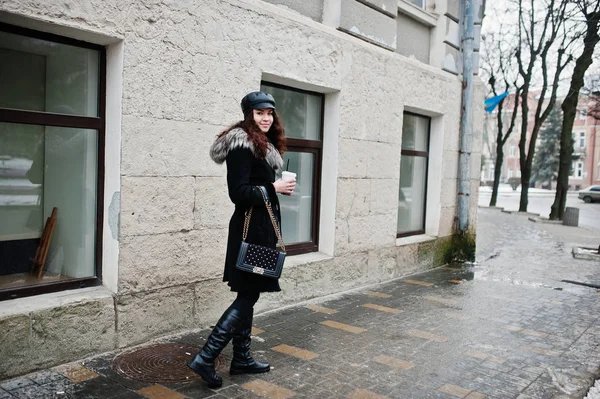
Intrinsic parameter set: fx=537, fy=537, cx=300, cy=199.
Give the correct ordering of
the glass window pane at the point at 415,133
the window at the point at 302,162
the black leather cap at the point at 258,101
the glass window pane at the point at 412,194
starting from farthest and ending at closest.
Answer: the glass window pane at the point at 412,194
the glass window pane at the point at 415,133
the window at the point at 302,162
the black leather cap at the point at 258,101

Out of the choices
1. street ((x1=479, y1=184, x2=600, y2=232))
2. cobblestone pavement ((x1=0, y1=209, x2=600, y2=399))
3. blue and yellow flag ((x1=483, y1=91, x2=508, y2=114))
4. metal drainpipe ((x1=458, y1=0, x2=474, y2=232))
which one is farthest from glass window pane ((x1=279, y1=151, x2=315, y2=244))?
street ((x1=479, y1=184, x2=600, y2=232))

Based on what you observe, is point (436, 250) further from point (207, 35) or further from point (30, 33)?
point (30, 33)

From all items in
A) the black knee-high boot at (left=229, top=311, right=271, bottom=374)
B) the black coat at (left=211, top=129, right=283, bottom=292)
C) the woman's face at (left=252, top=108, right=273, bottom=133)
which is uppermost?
the woman's face at (left=252, top=108, right=273, bottom=133)

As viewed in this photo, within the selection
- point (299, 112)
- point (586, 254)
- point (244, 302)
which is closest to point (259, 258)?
point (244, 302)

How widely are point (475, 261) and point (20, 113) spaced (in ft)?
26.7

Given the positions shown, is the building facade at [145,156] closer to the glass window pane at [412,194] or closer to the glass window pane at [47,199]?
the glass window pane at [47,199]

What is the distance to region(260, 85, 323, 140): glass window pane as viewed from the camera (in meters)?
6.32

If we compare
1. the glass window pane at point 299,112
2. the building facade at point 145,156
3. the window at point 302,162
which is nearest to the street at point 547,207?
the window at point 302,162

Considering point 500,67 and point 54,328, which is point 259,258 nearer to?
point 54,328

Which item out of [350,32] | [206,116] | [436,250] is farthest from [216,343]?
[436,250]

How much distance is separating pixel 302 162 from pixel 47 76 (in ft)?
10.6

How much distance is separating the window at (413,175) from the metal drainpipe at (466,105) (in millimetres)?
706

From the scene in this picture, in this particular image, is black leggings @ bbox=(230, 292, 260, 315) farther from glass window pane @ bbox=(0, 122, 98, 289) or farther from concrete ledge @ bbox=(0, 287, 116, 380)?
glass window pane @ bbox=(0, 122, 98, 289)

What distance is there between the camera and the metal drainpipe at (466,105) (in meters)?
9.34
